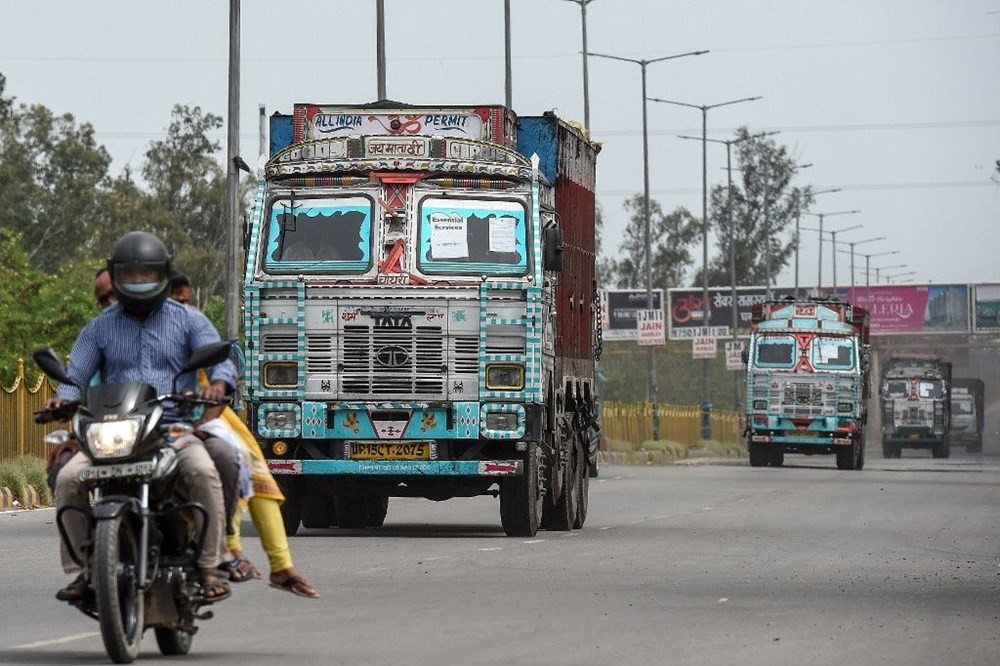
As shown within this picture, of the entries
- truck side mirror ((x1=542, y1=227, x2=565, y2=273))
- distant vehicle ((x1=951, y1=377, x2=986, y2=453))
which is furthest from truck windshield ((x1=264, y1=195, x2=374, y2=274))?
distant vehicle ((x1=951, y1=377, x2=986, y2=453))

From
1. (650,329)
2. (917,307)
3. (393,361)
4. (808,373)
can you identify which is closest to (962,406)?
(917,307)

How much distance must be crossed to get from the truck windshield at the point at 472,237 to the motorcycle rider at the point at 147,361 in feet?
33.7

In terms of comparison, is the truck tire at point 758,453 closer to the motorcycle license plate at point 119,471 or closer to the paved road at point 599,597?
the paved road at point 599,597

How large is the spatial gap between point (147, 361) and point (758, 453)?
151ft

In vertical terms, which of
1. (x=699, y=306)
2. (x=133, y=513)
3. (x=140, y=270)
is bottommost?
(x=133, y=513)

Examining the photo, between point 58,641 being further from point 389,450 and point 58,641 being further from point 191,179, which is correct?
point 191,179

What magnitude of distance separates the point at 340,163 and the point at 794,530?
241 inches

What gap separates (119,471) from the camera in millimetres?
9781

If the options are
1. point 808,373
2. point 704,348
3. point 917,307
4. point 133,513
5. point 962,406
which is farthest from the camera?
point 917,307

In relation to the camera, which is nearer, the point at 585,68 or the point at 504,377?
the point at 504,377

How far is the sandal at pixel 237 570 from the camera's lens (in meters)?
10.2

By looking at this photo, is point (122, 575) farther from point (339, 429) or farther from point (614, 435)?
point (614, 435)

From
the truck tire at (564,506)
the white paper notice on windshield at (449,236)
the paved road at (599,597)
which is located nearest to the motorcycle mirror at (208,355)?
the paved road at (599,597)

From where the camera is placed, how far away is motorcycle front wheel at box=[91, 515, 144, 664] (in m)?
9.57
